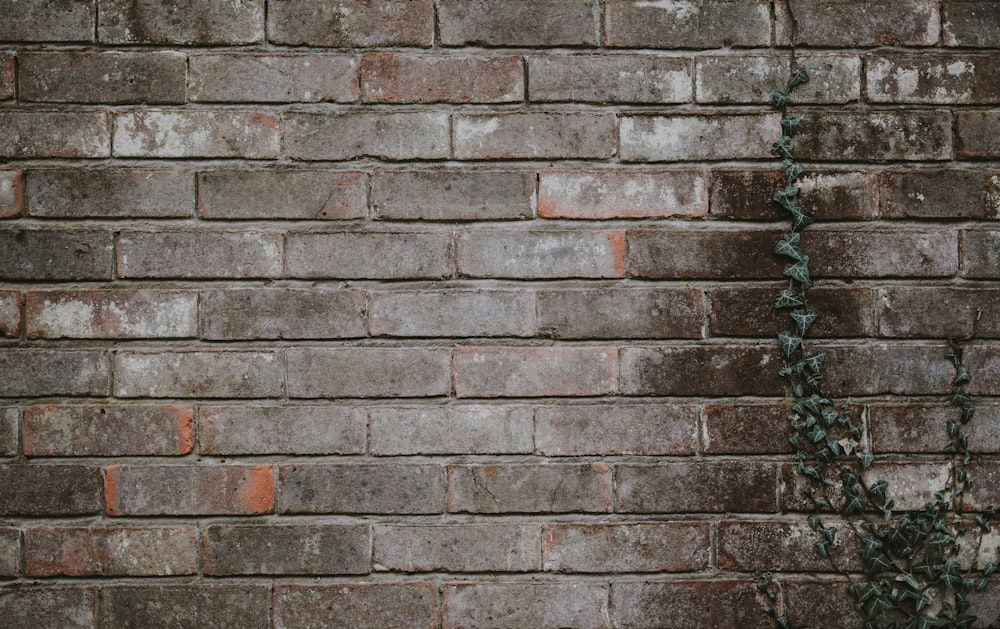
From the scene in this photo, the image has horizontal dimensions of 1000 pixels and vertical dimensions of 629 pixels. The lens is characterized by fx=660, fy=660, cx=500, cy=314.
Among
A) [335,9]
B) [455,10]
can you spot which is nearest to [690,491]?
[455,10]

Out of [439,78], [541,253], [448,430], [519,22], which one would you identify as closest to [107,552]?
[448,430]

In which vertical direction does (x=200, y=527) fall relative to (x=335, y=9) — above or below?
below

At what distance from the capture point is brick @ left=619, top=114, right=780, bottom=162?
1.40 metres

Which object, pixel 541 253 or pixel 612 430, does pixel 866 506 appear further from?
pixel 541 253

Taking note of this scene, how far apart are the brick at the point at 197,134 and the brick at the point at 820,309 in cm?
100

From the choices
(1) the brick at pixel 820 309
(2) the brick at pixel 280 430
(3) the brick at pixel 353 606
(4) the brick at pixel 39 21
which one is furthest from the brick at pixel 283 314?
(1) the brick at pixel 820 309

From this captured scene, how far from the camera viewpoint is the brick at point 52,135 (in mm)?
1367

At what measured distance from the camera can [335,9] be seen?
1.38 m

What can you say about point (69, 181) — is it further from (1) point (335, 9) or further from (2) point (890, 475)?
(2) point (890, 475)

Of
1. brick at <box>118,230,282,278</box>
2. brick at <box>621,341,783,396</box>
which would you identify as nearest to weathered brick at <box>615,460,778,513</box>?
brick at <box>621,341,783,396</box>

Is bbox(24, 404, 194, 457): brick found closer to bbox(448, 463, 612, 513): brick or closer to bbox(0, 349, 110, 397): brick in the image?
bbox(0, 349, 110, 397): brick

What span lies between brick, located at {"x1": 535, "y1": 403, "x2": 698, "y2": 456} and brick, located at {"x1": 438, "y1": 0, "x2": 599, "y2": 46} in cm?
78

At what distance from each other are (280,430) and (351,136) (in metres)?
0.63

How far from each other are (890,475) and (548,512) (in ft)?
2.36
